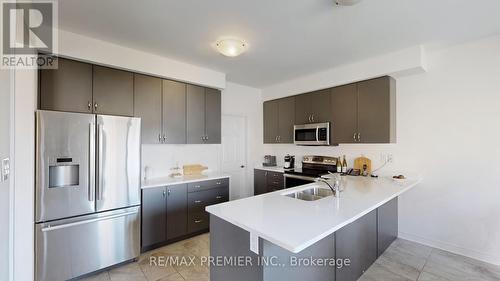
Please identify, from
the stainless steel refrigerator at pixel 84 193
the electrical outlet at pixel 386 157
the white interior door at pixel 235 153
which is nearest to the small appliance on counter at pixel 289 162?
the white interior door at pixel 235 153

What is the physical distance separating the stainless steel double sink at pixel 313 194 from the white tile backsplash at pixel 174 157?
6.97 feet

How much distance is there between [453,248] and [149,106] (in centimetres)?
429

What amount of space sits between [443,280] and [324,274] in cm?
147

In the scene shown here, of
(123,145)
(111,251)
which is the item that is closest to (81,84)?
(123,145)

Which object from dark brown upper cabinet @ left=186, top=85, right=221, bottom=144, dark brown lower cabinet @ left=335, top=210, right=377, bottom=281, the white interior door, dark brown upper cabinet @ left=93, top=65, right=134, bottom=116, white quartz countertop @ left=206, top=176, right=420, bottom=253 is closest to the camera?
white quartz countertop @ left=206, top=176, right=420, bottom=253

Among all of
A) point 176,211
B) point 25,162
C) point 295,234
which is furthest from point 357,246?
point 25,162

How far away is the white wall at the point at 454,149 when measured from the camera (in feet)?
8.11

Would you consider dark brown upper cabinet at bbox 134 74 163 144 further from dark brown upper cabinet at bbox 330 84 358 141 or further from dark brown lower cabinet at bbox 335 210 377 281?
dark brown upper cabinet at bbox 330 84 358 141

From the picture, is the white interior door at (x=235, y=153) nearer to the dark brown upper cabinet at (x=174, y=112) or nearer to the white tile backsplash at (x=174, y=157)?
the white tile backsplash at (x=174, y=157)

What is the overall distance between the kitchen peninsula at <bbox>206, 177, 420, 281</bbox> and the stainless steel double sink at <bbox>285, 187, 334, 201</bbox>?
47 millimetres

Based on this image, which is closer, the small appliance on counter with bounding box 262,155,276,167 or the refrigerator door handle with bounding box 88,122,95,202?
the refrigerator door handle with bounding box 88,122,95,202

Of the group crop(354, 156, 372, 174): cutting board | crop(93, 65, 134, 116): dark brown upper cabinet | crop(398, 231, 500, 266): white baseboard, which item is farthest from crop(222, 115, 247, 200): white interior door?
crop(398, 231, 500, 266): white baseboard

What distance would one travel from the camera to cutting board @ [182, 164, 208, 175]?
3626mm

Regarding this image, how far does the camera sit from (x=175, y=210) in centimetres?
299
